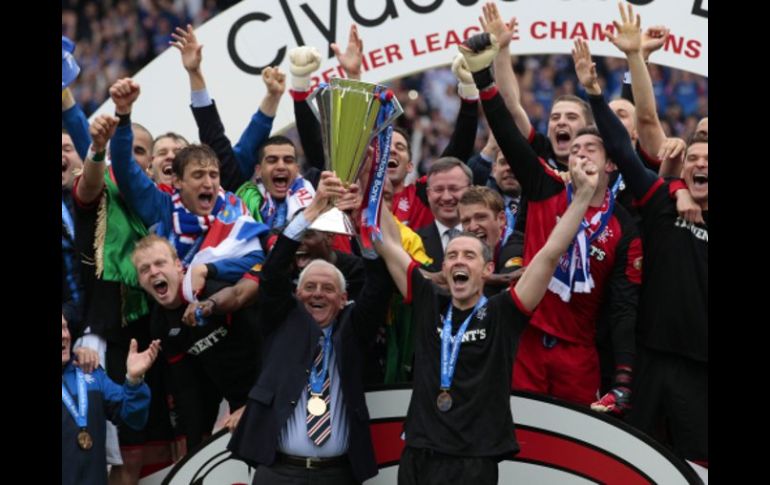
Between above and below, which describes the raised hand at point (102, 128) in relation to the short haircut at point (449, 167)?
above

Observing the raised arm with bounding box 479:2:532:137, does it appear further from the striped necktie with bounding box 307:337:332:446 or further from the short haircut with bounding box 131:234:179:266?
the short haircut with bounding box 131:234:179:266

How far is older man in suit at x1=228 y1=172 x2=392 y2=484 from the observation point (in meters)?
6.16

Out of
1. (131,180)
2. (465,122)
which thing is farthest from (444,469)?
(465,122)

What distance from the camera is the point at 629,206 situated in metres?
7.10

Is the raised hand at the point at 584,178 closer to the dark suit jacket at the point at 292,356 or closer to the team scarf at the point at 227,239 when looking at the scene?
the dark suit jacket at the point at 292,356

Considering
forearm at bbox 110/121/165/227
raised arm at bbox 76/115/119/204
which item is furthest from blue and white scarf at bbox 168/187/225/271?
raised arm at bbox 76/115/119/204

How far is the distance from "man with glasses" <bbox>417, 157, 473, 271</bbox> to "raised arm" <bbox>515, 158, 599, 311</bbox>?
1.09 metres

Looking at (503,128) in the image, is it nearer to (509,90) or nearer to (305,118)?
(509,90)

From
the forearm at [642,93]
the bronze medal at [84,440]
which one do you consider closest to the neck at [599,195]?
the forearm at [642,93]

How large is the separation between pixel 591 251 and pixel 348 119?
1374mm

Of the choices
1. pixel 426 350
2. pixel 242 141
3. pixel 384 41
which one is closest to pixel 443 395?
pixel 426 350

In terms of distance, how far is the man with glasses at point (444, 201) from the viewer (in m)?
7.02

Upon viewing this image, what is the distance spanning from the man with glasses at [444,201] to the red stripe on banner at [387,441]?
0.97m

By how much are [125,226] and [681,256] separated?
2803mm
